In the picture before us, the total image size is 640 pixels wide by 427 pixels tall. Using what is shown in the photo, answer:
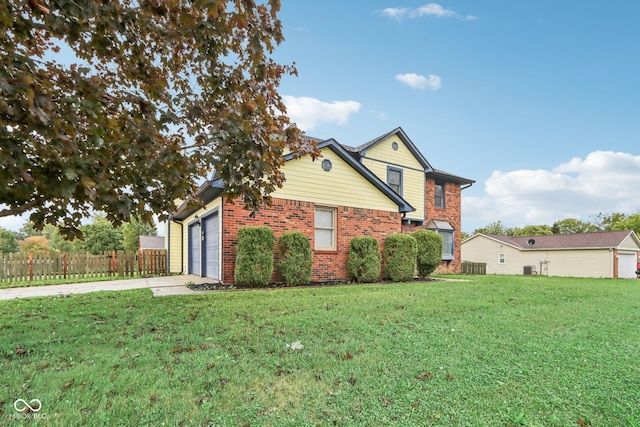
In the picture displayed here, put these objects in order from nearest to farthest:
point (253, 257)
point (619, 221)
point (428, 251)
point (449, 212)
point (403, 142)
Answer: point (253, 257) < point (428, 251) < point (403, 142) < point (449, 212) < point (619, 221)

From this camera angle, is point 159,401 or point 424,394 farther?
point 424,394

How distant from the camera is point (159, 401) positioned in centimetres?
258

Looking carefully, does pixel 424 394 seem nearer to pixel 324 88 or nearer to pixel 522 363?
pixel 522 363

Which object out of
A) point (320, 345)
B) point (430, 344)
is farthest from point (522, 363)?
point (320, 345)

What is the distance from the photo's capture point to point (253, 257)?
9500 mm

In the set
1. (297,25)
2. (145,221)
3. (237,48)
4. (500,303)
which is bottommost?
(500,303)

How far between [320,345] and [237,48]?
401 cm

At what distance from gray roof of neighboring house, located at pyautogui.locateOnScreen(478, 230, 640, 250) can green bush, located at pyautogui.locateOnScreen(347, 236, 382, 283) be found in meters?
23.3

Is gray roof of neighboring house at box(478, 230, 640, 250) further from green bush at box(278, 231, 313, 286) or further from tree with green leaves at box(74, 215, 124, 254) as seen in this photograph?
tree with green leaves at box(74, 215, 124, 254)

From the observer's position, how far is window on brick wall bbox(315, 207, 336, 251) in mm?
11781

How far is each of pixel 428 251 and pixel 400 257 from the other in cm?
156

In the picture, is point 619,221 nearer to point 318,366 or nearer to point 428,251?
point 428,251

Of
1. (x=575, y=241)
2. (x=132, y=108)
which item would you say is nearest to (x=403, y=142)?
(x=132, y=108)

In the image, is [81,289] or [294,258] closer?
[81,289]
